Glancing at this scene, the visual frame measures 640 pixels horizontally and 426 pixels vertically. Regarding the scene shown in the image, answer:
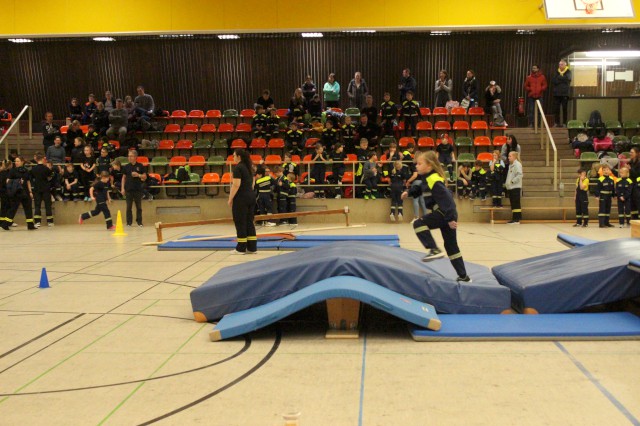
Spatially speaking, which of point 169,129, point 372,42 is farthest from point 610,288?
point 372,42

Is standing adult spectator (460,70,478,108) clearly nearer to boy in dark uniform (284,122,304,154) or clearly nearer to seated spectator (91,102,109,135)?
boy in dark uniform (284,122,304,154)

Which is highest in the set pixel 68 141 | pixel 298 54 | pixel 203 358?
pixel 298 54

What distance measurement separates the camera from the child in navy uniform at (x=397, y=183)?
712 inches

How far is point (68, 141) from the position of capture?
850 inches

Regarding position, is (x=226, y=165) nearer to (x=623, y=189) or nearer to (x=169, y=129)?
(x=169, y=129)

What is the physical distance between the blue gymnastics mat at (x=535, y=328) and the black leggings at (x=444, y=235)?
618mm

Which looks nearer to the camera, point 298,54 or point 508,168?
point 508,168

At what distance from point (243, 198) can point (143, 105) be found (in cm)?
1331

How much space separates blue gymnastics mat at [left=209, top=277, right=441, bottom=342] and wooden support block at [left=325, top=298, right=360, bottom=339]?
0.73ft

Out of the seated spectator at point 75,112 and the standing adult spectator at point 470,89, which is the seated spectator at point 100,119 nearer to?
the seated spectator at point 75,112

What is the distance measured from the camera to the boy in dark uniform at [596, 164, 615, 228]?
53.4ft

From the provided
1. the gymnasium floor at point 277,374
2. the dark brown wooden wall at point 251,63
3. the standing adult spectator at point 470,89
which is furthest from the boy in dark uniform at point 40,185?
the standing adult spectator at point 470,89

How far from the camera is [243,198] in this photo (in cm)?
1120

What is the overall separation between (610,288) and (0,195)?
16.4 metres
